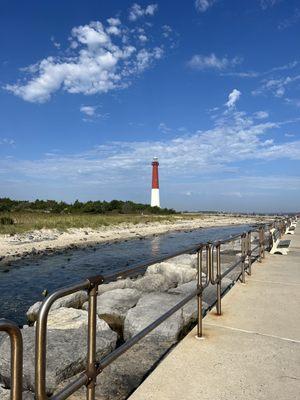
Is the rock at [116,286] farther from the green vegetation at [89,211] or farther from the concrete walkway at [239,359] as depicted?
the green vegetation at [89,211]

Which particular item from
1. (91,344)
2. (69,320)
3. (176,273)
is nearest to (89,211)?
(176,273)

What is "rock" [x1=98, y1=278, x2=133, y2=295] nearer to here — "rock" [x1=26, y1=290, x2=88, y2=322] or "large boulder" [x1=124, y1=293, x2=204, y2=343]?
"rock" [x1=26, y1=290, x2=88, y2=322]

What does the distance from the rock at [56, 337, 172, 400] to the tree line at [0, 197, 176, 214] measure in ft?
189

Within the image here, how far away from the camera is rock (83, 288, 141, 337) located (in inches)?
291

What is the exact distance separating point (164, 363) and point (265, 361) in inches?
40.9

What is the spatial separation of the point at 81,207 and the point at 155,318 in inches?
2519

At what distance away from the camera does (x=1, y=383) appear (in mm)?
4586

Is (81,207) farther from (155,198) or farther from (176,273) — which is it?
(176,273)

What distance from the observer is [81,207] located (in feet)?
226

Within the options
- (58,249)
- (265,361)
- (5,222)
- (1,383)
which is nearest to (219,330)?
(265,361)

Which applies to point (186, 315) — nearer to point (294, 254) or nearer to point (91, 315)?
point (91, 315)

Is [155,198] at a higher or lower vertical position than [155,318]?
higher

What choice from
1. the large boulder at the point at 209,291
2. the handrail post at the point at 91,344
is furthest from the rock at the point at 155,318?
the handrail post at the point at 91,344

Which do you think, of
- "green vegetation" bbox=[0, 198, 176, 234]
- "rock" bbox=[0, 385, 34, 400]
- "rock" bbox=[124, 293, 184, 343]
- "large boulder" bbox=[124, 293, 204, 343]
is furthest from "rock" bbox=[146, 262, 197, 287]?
"green vegetation" bbox=[0, 198, 176, 234]
